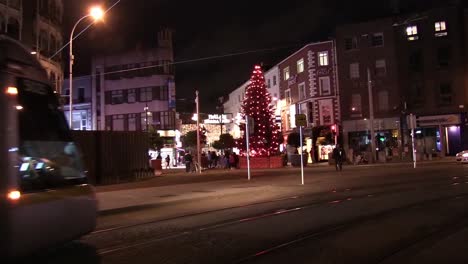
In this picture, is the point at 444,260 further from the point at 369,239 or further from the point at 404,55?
the point at 404,55

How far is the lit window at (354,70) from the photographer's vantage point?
168 ft

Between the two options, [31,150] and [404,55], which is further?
[404,55]

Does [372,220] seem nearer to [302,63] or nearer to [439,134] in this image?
[439,134]

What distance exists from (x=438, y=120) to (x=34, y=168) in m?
47.0

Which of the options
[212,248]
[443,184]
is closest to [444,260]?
[212,248]

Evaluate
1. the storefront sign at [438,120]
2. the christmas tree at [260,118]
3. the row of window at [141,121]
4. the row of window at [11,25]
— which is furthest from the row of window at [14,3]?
the storefront sign at [438,120]

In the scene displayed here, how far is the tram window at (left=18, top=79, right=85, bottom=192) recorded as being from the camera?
6.79m

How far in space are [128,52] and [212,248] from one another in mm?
62149

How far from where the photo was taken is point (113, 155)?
92.9 ft

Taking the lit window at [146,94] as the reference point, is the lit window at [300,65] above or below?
above

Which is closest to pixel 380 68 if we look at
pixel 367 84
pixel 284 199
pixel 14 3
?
pixel 367 84

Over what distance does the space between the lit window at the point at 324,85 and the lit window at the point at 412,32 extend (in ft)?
29.9

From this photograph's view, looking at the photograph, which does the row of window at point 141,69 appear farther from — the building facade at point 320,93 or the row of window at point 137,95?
the building facade at point 320,93

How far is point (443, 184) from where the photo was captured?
1986 centimetres
